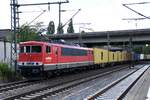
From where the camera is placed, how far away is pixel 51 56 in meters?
33.5

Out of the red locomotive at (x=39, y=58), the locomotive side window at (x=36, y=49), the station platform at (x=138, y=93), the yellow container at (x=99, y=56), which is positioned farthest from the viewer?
the yellow container at (x=99, y=56)

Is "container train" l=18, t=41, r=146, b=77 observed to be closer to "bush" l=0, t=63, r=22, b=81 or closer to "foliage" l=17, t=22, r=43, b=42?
"bush" l=0, t=63, r=22, b=81

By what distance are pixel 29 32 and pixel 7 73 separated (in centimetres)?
2987

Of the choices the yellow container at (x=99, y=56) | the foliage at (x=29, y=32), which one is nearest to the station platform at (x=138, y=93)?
the foliage at (x=29, y=32)

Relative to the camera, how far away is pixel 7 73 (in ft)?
108

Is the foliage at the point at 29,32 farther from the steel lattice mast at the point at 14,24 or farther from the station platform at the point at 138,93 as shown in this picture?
the station platform at the point at 138,93

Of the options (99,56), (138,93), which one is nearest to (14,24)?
(138,93)

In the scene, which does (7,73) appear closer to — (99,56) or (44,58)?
(44,58)

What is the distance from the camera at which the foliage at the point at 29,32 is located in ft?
172

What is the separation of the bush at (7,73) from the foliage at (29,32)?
581 inches

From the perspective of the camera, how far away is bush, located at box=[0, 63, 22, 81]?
107ft

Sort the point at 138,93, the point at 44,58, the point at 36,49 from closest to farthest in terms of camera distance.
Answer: the point at 138,93, the point at 44,58, the point at 36,49

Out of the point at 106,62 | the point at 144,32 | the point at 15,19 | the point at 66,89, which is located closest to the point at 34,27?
the point at 106,62

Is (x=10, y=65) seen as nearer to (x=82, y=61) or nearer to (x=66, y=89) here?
(x=66, y=89)
